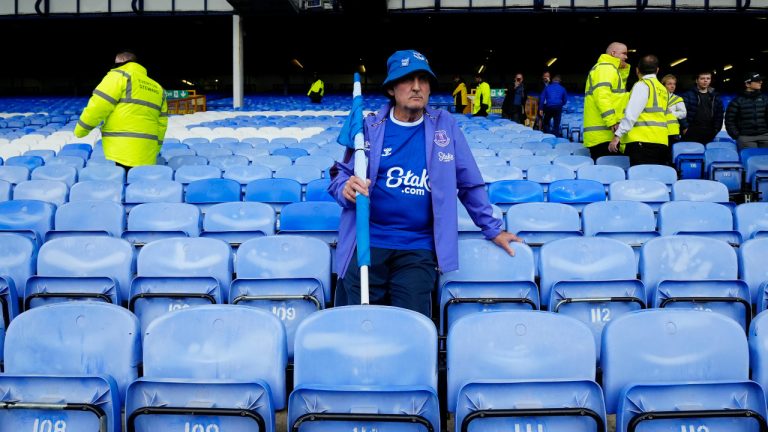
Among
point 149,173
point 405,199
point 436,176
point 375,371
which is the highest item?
point 149,173

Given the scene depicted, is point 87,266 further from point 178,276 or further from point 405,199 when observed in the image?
point 405,199

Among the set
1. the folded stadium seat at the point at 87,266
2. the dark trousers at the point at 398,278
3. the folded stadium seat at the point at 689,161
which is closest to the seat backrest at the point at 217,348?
the dark trousers at the point at 398,278

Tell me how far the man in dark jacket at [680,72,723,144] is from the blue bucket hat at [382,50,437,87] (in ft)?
26.7

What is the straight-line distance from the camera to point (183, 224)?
533cm

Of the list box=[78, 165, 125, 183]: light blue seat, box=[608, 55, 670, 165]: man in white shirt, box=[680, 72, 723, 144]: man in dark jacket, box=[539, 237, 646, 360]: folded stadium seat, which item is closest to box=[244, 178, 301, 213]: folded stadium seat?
box=[78, 165, 125, 183]: light blue seat

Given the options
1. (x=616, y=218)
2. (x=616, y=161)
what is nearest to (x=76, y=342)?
(x=616, y=218)

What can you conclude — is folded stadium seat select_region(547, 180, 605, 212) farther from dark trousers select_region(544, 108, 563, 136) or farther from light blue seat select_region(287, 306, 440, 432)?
dark trousers select_region(544, 108, 563, 136)

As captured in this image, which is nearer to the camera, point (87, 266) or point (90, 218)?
point (87, 266)

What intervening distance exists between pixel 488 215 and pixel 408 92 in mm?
833

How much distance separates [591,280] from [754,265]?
1.12m

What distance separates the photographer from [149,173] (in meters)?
7.12

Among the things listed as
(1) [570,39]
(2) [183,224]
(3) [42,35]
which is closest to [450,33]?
(1) [570,39]

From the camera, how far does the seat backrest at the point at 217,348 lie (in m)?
2.90

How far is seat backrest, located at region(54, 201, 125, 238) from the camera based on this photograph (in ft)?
17.8
